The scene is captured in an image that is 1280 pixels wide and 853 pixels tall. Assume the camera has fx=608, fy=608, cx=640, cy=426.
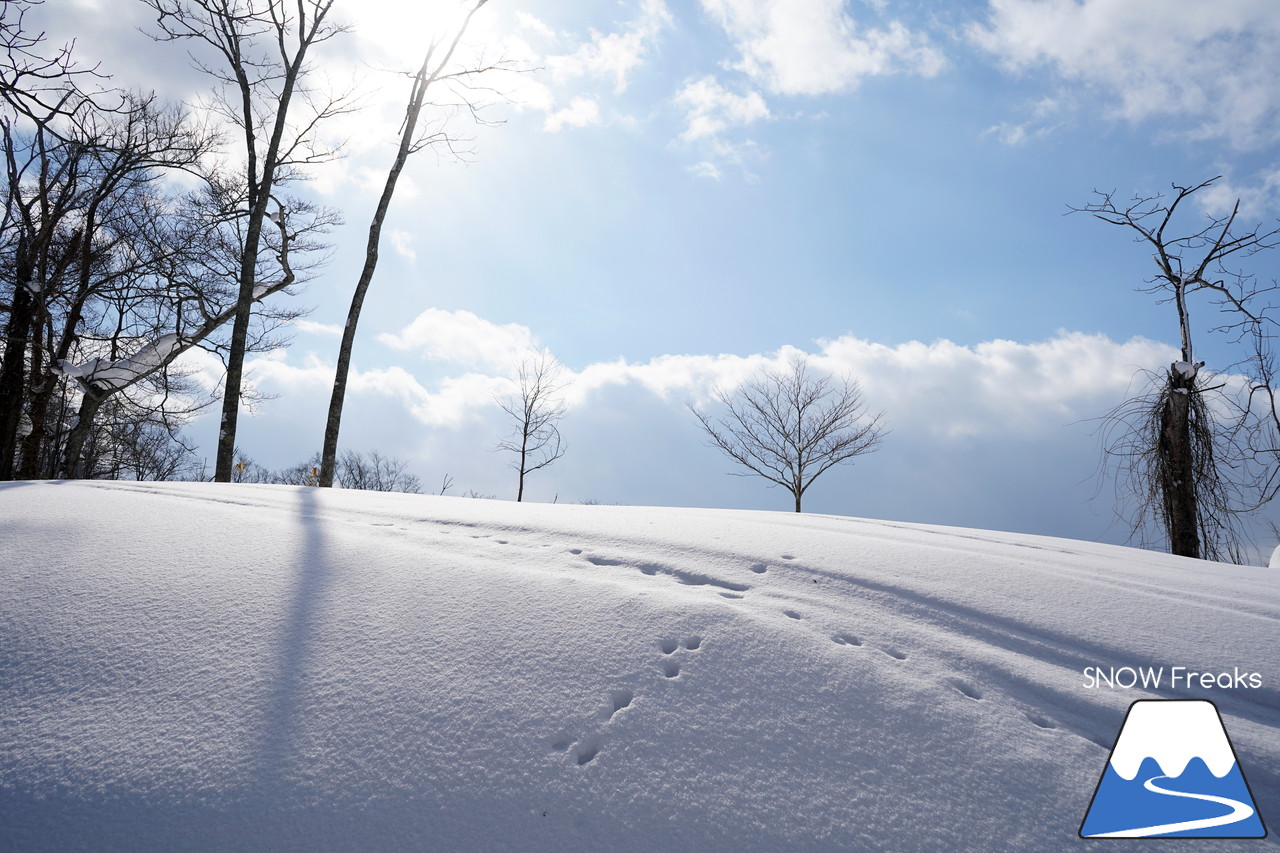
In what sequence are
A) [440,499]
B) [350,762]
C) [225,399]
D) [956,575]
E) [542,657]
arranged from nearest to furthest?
[350,762]
[542,657]
[956,575]
[440,499]
[225,399]

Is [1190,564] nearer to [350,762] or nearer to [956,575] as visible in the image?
[956,575]

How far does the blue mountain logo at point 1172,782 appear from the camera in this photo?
1450 millimetres

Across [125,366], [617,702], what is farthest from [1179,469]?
[125,366]

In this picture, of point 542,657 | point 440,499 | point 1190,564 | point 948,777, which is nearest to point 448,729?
point 542,657

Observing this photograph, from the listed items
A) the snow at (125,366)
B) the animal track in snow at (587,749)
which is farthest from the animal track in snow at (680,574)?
the snow at (125,366)

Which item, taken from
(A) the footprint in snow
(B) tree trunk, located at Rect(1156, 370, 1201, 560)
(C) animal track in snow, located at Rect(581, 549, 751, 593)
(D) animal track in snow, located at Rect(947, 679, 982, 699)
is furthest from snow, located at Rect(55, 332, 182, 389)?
(B) tree trunk, located at Rect(1156, 370, 1201, 560)

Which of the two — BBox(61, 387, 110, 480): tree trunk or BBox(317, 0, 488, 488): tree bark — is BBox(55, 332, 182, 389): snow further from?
BBox(317, 0, 488, 488): tree bark

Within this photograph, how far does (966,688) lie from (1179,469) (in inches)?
237

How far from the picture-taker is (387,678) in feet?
5.76

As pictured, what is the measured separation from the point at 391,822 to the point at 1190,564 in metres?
4.50

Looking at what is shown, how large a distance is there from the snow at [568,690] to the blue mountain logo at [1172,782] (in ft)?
0.14

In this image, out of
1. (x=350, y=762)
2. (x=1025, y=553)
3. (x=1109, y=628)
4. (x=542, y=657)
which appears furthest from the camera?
(x=1025, y=553)

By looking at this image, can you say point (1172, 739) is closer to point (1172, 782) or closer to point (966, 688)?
point (1172, 782)

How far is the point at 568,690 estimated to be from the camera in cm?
173
